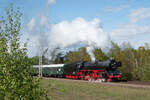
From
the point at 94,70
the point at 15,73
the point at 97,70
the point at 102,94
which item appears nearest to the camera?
the point at 15,73

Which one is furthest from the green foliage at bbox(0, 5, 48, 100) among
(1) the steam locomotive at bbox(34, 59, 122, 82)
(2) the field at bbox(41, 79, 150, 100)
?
(1) the steam locomotive at bbox(34, 59, 122, 82)

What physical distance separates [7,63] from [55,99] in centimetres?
1164

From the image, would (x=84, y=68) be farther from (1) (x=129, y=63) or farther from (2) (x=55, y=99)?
(2) (x=55, y=99)

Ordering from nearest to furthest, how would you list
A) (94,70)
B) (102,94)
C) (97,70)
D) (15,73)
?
(15,73) → (102,94) → (97,70) → (94,70)

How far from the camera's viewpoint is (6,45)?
17.5 feet

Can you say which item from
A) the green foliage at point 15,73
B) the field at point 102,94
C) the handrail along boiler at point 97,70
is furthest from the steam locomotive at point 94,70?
the green foliage at point 15,73

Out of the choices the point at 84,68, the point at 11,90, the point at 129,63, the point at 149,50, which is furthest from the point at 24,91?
the point at 149,50

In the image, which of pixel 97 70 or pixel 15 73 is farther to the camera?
pixel 97 70

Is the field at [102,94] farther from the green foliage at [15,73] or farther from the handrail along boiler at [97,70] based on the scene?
the handrail along boiler at [97,70]

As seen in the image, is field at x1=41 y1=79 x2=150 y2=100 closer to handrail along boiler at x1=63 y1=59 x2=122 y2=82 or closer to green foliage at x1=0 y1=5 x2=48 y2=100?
green foliage at x1=0 y1=5 x2=48 y2=100

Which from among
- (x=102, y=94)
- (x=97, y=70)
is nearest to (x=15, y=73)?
(x=102, y=94)

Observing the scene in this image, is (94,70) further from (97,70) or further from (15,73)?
(15,73)

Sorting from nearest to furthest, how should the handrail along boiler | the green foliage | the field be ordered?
the green foliage → the field → the handrail along boiler

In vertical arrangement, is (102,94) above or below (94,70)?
below
